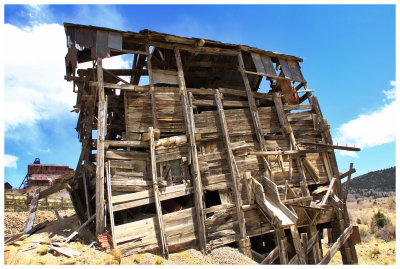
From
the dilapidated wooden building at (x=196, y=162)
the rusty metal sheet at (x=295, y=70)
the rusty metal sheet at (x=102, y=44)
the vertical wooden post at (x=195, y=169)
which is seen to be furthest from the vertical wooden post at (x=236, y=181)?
the rusty metal sheet at (x=102, y=44)

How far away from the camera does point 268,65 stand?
1416cm

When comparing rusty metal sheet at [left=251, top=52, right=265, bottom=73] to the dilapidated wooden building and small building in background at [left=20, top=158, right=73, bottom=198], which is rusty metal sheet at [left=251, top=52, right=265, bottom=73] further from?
small building in background at [left=20, top=158, right=73, bottom=198]

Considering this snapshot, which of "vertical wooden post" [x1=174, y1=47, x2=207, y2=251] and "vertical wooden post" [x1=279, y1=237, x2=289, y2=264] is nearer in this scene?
"vertical wooden post" [x1=174, y1=47, x2=207, y2=251]

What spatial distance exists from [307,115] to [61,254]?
489 inches

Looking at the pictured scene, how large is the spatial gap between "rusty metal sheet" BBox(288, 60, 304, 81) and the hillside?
51092 mm

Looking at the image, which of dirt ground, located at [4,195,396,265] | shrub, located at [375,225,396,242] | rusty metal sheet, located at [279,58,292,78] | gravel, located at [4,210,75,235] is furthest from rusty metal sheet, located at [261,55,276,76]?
shrub, located at [375,225,396,242]

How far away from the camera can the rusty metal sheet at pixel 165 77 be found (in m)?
11.9

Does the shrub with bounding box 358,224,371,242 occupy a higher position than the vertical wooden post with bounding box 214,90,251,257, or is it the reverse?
the vertical wooden post with bounding box 214,90,251,257

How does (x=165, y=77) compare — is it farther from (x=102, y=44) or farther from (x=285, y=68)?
(x=285, y=68)

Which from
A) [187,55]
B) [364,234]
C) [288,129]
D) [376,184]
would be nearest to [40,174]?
[187,55]

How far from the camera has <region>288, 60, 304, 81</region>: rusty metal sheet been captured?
14.7 metres

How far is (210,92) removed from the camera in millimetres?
12492

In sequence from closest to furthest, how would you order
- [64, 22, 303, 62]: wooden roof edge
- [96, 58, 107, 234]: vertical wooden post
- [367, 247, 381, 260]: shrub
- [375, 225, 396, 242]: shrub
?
[96, 58, 107, 234]: vertical wooden post → [64, 22, 303, 62]: wooden roof edge → [367, 247, 381, 260]: shrub → [375, 225, 396, 242]: shrub

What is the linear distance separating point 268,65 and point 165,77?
6.00 meters
